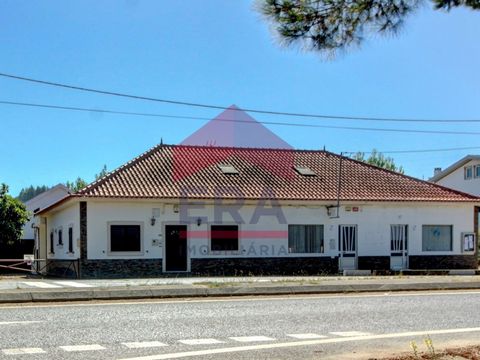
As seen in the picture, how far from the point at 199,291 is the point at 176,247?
34.5ft

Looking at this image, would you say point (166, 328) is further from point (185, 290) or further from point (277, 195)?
point (277, 195)

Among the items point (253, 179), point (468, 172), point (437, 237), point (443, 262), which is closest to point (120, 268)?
point (253, 179)

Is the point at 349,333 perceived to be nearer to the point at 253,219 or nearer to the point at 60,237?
the point at 253,219

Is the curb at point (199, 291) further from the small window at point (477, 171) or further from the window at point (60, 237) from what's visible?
the small window at point (477, 171)

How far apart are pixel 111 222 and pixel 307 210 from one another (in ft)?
27.4

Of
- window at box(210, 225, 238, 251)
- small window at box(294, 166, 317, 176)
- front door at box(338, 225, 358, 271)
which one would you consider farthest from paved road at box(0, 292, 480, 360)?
small window at box(294, 166, 317, 176)

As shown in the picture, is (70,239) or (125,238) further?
(70,239)

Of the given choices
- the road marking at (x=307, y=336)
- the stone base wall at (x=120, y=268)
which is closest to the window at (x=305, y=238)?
the stone base wall at (x=120, y=268)

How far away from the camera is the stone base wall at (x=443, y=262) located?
29.0m

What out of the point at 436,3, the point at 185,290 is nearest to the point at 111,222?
the point at 185,290

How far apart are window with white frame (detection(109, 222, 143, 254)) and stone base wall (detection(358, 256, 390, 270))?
385 inches

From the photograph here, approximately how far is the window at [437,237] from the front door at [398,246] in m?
0.98

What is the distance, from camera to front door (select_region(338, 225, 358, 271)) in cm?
Answer: 2811

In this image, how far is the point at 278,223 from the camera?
1070 inches
